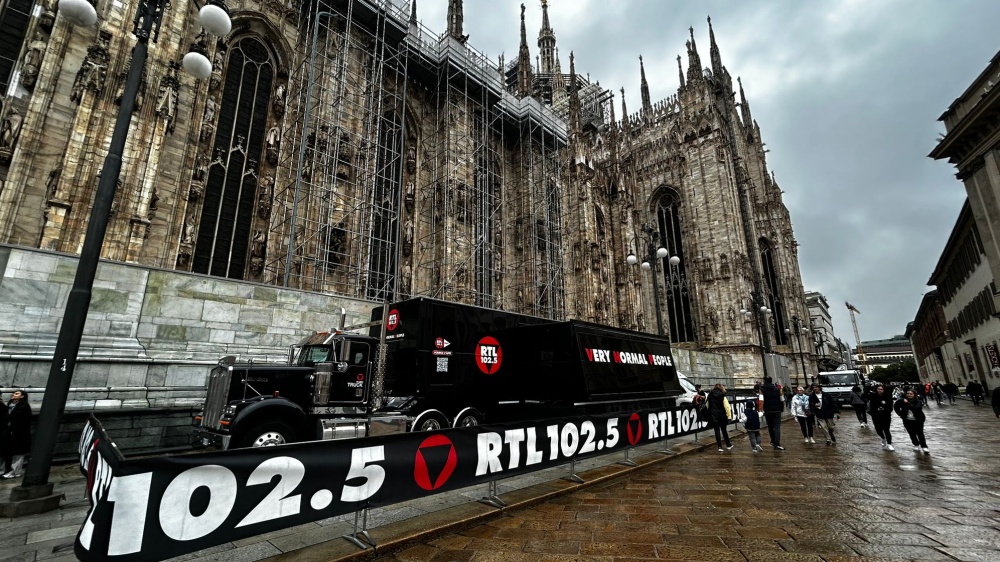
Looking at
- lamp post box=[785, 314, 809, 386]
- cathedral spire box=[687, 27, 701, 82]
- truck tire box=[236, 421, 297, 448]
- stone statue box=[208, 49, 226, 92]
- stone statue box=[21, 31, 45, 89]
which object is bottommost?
truck tire box=[236, 421, 297, 448]

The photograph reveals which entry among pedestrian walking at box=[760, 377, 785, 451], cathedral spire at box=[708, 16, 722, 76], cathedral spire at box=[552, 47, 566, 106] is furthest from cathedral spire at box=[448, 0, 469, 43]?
cathedral spire at box=[708, 16, 722, 76]

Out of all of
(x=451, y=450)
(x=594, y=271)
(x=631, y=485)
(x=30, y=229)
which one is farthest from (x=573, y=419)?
(x=594, y=271)

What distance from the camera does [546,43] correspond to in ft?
145

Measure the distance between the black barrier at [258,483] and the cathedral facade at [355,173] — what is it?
10044 mm

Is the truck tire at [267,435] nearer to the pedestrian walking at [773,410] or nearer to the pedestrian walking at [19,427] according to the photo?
the pedestrian walking at [19,427]

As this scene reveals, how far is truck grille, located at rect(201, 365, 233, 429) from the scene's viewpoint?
276 inches

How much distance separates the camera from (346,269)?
16.0 meters

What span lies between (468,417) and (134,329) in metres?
7.23

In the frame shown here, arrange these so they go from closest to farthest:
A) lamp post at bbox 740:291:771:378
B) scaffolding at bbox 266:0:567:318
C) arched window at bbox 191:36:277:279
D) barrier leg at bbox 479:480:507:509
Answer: barrier leg at bbox 479:480:507:509 < arched window at bbox 191:36:277:279 < scaffolding at bbox 266:0:567:318 < lamp post at bbox 740:291:771:378

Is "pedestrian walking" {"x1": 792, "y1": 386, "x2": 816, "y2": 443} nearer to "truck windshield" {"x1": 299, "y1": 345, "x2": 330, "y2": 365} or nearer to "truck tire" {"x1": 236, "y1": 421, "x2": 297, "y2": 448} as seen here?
"truck windshield" {"x1": 299, "y1": 345, "x2": 330, "y2": 365}

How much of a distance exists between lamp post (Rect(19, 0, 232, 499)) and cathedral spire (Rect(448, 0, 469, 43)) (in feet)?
64.1

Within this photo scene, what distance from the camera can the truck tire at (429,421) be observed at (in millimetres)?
8164

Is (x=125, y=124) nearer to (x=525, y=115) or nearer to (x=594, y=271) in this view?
(x=525, y=115)

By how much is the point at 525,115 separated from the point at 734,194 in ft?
76.3
